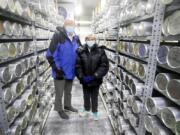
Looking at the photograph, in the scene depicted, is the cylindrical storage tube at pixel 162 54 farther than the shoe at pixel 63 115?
No

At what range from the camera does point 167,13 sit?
120 centimetres

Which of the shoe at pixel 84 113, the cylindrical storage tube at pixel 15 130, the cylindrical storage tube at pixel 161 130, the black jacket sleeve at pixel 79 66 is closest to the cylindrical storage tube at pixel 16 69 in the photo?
the cylindrical storage tube at pixel 15 130

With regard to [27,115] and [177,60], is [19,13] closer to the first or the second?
[27,115]

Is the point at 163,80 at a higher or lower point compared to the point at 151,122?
higher

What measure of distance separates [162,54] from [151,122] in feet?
1.81

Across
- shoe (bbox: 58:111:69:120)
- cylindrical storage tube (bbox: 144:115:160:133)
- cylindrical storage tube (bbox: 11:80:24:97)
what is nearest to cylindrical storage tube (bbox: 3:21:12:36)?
cylindrical storage tube (bbox: 11:80:24:97)

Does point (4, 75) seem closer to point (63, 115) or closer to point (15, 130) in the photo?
point (15, 130)

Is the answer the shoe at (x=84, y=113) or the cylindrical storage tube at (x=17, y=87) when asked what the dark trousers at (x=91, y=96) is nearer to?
the shoe at (x=84, y=113)

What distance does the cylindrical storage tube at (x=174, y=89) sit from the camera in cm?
98

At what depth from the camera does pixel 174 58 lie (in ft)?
3.35

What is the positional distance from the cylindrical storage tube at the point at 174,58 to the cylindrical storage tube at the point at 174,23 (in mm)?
109

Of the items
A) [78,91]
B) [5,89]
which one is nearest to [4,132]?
[5,89]

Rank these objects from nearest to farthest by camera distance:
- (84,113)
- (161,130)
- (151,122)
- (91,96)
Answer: (161,130) → (151,122) → (91,96) → (84,113)

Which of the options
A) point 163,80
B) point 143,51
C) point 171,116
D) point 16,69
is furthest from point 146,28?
point 16,69
